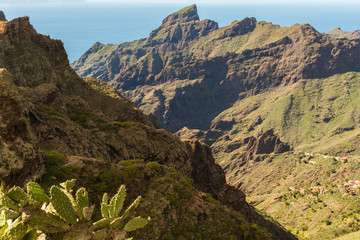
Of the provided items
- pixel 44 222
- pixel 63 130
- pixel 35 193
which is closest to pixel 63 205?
pixel 44 222

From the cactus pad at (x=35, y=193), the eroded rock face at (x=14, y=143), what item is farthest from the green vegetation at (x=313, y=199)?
the cactus pad at (x=35, y=193)

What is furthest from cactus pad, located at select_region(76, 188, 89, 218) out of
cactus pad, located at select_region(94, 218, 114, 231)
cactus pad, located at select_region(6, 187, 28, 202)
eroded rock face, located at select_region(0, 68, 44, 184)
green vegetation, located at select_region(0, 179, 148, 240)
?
eroded rock face, located at select_region(0, 68, 44, 184)

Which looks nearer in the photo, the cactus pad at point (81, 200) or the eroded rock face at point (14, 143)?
the cactus pad at point (81, 200)

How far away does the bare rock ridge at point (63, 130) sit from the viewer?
781 inches

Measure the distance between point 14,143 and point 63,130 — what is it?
20245 mm

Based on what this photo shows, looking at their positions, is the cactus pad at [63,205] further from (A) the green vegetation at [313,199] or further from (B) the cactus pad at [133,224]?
(A) the green vegetation at [313,199]

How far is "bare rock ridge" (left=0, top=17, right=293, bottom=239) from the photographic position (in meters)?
19.8

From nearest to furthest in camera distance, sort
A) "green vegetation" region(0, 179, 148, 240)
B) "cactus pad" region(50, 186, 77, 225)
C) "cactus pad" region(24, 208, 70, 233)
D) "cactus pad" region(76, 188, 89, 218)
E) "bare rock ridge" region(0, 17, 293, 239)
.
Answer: "green vegetation" region(0, 179, 148, 240) < "cactus pad" region(24, 208, 70, 233) < "cactus pad" region(50, 186, 77, 225) < "cactus pad" region(76, 188, 89, 218) < "bare rock ridge" region(0, 17, 293, 239)

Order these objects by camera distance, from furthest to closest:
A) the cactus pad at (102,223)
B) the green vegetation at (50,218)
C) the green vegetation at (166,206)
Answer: the green vegetation at (166,206)
the cactus pad at (102,223)
the green vegetation at (50,218)

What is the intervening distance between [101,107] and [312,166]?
179462 millimetres

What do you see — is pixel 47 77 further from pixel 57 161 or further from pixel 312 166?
pixel 312 166

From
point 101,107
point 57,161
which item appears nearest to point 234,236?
point 57,161

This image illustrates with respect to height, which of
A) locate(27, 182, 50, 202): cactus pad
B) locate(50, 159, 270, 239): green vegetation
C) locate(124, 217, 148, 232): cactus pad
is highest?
locate(27, 182, 50, 202): cactus pad

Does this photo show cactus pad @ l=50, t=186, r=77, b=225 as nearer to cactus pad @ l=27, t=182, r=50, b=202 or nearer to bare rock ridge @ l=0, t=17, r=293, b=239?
cactus pad @ l=27, t=182, r=50, b=202
